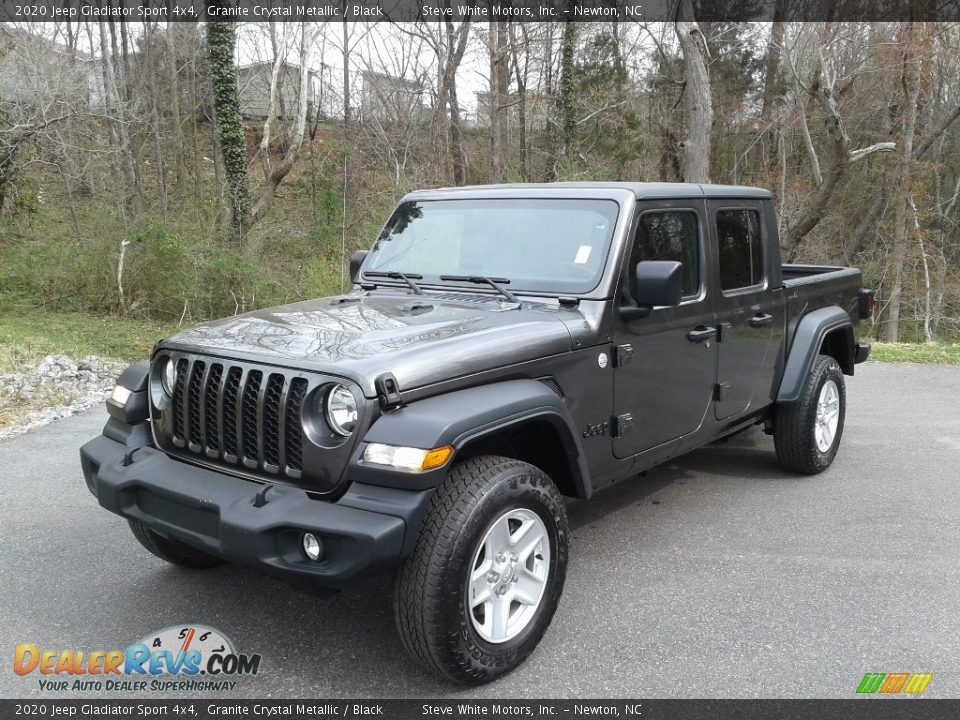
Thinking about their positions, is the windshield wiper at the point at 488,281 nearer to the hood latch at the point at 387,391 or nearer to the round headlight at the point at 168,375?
the hood latch at the point at 387,391

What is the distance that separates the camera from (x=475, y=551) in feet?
9.62

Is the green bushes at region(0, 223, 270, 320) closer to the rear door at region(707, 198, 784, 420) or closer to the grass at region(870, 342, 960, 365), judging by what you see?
the grass at region(870, 342, 960, 365)

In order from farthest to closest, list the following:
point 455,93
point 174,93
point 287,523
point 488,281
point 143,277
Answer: point 455,93, point 174,93, point 143,277, point 488,281, point 287,523

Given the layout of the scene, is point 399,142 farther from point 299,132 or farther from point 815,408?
point 815,408

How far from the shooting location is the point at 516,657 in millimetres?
3170

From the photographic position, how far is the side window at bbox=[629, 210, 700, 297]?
13.5 feet

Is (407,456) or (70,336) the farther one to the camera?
(70,336)

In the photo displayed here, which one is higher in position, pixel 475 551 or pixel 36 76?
pixel 36 76

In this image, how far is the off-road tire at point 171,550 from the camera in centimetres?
386

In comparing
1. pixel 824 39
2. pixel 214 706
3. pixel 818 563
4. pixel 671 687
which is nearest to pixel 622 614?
pixel 671 687

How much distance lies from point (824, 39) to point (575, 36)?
250 inches

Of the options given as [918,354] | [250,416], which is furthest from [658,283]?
[918,354]

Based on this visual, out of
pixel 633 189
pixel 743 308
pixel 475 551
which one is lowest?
pixel 475 551

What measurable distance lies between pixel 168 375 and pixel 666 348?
96.5 inches
